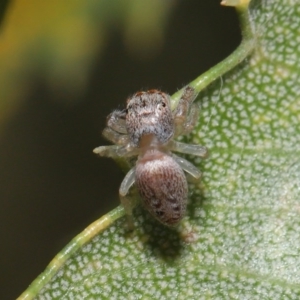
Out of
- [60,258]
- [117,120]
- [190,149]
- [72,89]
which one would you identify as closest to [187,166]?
[190,149]

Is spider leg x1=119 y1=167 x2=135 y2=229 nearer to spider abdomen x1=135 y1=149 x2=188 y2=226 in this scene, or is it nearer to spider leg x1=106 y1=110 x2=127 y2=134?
spider abdomen x1=135 y1=149 x2=188 y2=226

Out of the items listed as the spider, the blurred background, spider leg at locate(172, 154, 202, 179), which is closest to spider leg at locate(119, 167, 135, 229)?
the spider

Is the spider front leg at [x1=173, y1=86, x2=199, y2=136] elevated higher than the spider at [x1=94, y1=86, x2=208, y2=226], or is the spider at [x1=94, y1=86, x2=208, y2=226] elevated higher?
the spider front leg at [x1=173, y1=86, x2=199, y2=136]

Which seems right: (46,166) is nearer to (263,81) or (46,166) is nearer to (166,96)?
(166,96)

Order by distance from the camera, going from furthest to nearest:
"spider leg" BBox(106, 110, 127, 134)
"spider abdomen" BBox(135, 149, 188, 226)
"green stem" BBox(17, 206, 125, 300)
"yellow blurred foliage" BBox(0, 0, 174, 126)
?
"yellow blurred foliage" BBox(0, 0, 174, 126) < "spider leg" BBox(106, 110, 127, 134) < "spider abdomen" BBox(135, 149, 188, 226) < "green stem" BBox(17, 206, 125, 300)

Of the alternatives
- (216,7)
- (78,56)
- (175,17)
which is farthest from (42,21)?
(216,7)
